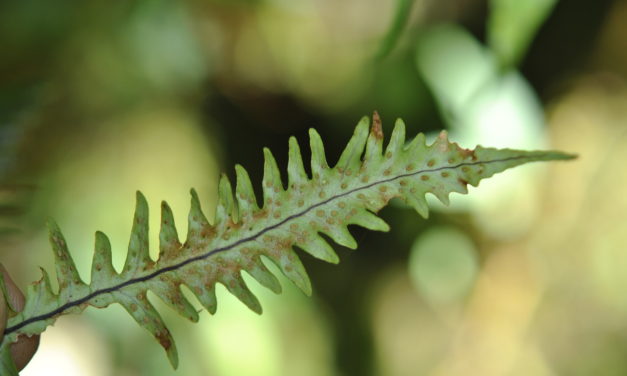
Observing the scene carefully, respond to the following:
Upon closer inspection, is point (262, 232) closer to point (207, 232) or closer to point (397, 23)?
point (207, 232)

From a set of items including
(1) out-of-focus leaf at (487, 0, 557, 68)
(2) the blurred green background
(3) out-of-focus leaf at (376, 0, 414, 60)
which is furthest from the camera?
(2) the blurred green background

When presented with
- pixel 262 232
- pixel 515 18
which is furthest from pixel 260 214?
pixel 515 18

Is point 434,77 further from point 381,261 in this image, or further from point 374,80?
point 381,261

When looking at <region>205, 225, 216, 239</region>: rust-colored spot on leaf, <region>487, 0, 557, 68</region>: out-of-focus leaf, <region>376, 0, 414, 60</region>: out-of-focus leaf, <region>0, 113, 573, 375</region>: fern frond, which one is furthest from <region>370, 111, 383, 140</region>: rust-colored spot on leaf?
<region>487, 0, 557, 68</region>: out-of-focus leaf

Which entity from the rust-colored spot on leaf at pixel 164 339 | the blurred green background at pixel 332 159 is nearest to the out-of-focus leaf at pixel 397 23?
the rust-colored spot on leaf at pixel 164 339

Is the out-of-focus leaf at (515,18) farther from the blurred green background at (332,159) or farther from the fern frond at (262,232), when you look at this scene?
the fern frond at (262,232)

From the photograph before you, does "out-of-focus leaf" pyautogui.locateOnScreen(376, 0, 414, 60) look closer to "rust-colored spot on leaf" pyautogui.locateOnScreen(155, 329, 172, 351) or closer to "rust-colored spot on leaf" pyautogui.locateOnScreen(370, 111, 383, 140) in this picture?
"rust-colored spot on leaf" pyautogui.locateOnScreen(370, 111, 383, 140)
